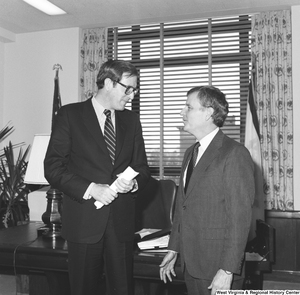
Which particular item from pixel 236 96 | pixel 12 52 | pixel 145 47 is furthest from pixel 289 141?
pixel 12 52

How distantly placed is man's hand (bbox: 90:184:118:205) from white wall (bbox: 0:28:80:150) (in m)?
4.17

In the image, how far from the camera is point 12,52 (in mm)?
6281

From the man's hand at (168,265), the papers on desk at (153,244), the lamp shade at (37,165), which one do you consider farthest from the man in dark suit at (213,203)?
the lamp shade at (37,165)

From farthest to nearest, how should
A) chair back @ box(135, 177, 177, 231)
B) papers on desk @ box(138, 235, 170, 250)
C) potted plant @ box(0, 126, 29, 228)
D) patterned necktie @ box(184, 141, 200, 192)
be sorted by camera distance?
potted plant @ box(0, 126, 29, 228)
chair back @ box(135, 177, 177, 231)
papers on desk @ box(138, 235, 170, 250)
patterned necktie @ box(184, 141, 200, 192)

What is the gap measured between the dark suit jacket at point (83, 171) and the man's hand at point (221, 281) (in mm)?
498

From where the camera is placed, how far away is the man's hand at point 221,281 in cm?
172

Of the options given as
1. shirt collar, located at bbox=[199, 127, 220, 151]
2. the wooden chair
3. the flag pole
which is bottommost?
the wooden chair

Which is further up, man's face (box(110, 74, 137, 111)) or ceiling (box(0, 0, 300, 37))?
ceiling (box(0, 0, 300, 37))

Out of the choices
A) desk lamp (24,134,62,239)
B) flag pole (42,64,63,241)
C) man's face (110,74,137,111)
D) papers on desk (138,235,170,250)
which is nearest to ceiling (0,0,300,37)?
desk lamp (24,134,62,239)

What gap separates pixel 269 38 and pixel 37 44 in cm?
331

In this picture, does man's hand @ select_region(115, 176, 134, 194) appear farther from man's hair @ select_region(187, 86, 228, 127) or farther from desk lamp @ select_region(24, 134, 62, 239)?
desk lamp @ select_region(24, 134, 62, 239)

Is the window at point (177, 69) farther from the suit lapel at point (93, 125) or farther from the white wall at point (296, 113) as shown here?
the suit lapel at point (93, 125)

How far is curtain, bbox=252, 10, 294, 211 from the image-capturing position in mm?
4918

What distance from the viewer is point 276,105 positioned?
498 centimetres
